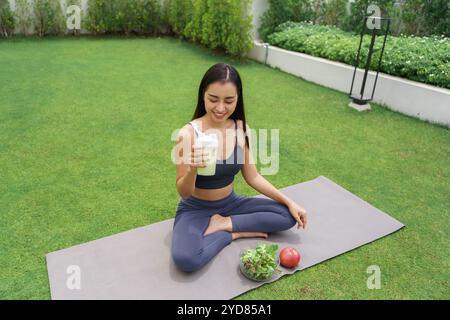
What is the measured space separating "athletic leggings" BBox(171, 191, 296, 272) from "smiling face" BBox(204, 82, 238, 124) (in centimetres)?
72

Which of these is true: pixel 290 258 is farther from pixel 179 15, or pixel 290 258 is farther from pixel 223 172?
pixel 179 15

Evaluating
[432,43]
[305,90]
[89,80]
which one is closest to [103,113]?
[89,80]

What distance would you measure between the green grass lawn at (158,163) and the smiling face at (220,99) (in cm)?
118

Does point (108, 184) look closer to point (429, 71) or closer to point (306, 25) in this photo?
point (429, 71)

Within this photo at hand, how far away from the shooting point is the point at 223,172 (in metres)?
2.56

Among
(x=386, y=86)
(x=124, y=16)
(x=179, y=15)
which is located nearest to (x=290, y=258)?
(x=386, y=86)

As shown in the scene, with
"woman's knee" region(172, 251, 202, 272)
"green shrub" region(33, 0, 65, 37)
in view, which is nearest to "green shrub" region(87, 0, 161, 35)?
"green shrub" region(33, 0, 65, 37)

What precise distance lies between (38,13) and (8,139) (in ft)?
22.8

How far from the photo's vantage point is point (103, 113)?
17.0 ft

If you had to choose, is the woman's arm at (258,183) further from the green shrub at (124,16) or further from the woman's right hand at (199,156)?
the green shrub at (124,16)

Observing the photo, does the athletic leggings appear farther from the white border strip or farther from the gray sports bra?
the white border strip

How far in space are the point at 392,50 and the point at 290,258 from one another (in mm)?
4877

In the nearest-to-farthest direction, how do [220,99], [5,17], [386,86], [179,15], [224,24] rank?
[220,99]
[386,86]
[224,24]
[5,17]
[179,15]

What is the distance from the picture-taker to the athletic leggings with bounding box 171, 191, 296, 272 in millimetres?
2422
